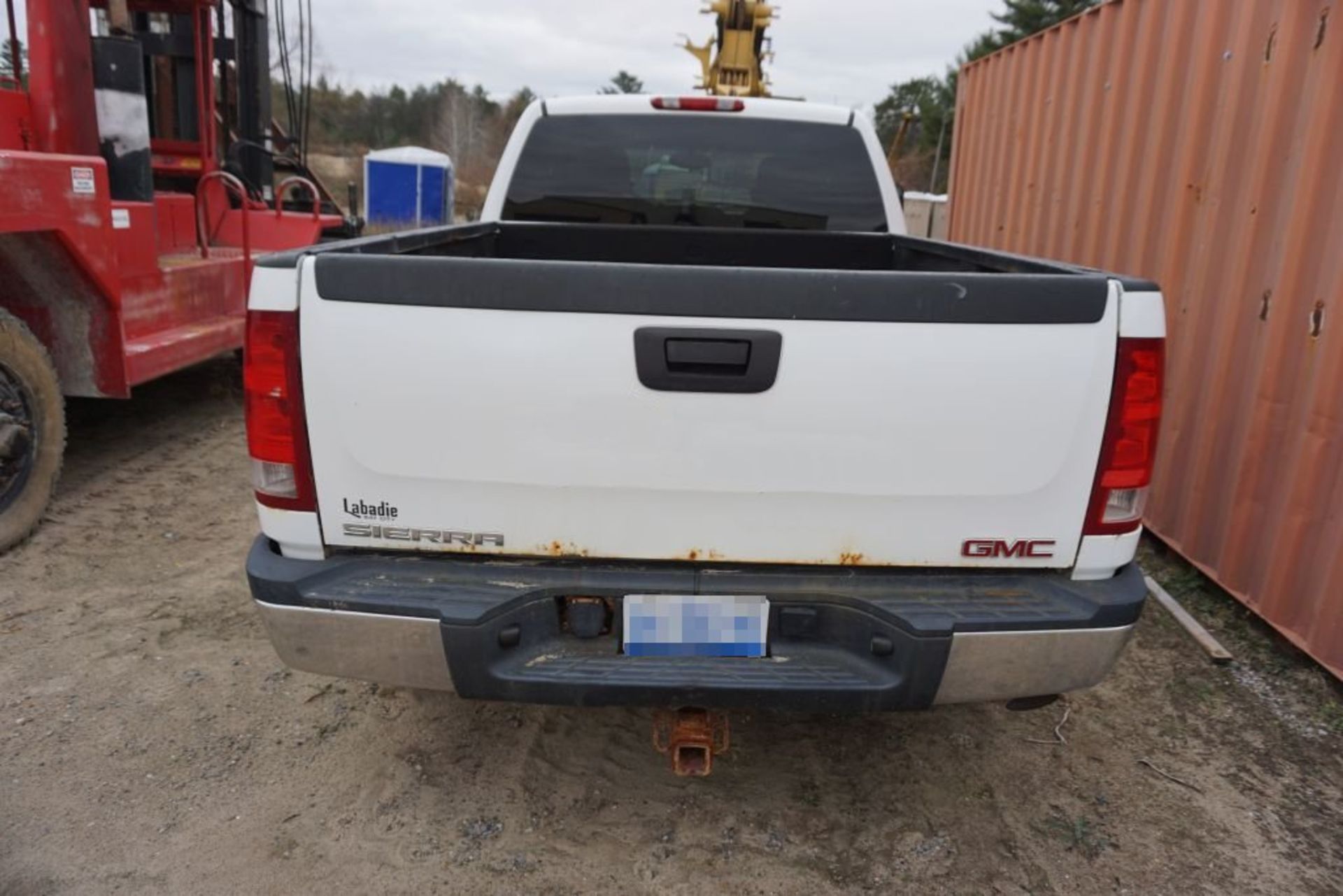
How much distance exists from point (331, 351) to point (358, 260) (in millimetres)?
214

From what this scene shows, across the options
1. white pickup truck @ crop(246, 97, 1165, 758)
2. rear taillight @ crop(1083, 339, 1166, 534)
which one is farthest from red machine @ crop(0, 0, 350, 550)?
rear taillight @ crop(1083, 339, 1166, 534)

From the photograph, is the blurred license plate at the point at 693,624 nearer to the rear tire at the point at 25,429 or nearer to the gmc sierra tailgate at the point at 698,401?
the gmc sierra tailgate at the point at 698,401

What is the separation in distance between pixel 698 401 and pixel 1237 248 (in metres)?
3.21

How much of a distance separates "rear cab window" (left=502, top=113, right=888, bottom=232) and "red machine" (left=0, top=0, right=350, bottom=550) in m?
2.11

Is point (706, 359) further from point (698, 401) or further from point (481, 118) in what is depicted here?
point (481, 118)

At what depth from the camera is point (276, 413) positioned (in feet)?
7.17

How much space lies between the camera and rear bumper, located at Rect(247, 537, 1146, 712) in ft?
7.22

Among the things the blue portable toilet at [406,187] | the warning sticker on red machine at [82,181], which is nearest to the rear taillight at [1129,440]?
the warning sticker on red machine at [82,181]

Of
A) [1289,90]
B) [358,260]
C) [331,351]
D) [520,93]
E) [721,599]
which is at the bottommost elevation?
[721,599]

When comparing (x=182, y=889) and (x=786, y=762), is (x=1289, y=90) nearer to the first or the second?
(x=786, y=762)

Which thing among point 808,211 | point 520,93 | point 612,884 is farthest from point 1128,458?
point 520,93

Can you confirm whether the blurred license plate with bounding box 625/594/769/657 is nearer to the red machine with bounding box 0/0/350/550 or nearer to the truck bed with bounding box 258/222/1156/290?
the truck bed with bounding box 258/222/1156/290

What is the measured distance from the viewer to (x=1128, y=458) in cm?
222

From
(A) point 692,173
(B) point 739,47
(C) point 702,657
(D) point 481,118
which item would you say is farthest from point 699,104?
(D) point 481,118
